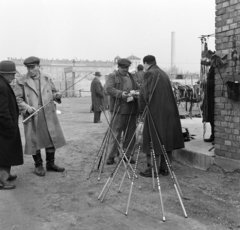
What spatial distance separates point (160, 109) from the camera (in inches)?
207

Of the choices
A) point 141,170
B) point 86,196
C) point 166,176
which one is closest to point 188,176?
point 166,176

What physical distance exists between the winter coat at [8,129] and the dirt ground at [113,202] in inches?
18.9

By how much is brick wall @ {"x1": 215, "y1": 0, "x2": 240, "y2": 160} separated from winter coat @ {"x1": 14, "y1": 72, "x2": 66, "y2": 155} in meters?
2.77

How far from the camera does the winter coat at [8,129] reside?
479 centimetres

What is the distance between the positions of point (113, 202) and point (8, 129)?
1951 mm

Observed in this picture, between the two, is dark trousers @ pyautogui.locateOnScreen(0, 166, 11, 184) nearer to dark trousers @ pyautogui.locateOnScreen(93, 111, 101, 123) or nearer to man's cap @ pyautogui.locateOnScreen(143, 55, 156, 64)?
man's cap @ pyautogui.locateOnScreen(143, 55, 156, 64)

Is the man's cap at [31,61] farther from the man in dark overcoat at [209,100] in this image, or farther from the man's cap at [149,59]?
the man in dark overcoat at [209,100]

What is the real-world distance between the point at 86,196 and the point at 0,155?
1482 mm

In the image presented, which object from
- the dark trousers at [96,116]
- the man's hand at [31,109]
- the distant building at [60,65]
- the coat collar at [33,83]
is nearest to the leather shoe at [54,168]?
the man's hand at [31,109]

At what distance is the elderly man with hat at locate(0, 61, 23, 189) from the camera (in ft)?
15.8

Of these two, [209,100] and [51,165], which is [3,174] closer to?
[51,165]

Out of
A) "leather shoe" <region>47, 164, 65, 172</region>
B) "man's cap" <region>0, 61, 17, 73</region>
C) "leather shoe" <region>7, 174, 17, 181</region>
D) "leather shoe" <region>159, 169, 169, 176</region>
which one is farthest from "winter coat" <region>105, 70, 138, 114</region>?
"leather shoe" <region>7, 174, 17, 181</region>

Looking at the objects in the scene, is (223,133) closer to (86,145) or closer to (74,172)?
(74,172)

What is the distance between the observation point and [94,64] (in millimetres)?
84375
